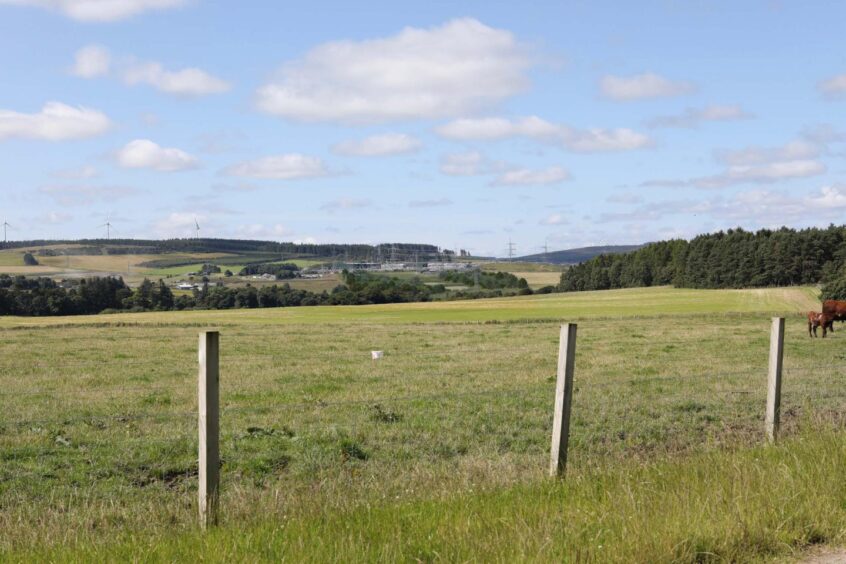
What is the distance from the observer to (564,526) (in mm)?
6734

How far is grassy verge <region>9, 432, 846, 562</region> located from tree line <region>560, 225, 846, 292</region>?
4165 inches

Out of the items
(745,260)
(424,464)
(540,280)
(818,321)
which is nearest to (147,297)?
(745,260)

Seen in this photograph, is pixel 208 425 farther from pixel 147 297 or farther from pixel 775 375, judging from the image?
pixel 147 297

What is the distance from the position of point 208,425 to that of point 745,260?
408 ft

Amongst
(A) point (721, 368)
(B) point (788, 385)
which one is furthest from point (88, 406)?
(A) point (721, 368)

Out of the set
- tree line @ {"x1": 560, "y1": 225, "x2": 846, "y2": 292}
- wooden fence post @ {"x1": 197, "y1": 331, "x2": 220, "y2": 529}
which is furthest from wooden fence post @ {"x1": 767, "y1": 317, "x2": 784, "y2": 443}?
tree line @ {"x1": 560, "y1": 225, "x2": 846, "y2": 292}

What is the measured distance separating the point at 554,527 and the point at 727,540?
1.31 m

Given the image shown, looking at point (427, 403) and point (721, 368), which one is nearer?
point (427, 403)

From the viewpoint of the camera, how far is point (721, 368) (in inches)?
936

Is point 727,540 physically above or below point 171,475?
above

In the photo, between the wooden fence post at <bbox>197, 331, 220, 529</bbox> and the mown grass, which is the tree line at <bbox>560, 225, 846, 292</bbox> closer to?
the mown grass

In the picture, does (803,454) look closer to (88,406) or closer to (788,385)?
(788,385)

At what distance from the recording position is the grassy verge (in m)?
6.17

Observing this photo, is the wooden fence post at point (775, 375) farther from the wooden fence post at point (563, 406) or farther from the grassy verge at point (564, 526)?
the wooden fence post at point (563, 406)
